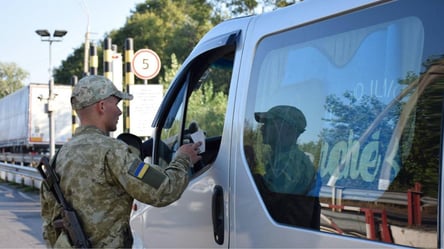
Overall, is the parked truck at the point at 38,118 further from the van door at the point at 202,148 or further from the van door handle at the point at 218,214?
the van door handle at the point at 218,214

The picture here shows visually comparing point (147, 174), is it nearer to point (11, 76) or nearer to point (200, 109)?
point (200, 109)

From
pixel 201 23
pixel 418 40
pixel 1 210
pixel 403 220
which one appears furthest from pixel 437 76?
pixel 201 23

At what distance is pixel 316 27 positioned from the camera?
2336 millimetres

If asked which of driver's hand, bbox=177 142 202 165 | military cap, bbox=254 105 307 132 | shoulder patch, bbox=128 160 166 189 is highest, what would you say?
military cap, bbox=254 105 307 132

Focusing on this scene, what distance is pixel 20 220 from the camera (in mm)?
9797

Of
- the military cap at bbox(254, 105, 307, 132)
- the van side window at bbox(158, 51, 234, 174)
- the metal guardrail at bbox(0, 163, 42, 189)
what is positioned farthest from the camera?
the metal guardrail at bbox(0, 163, 42, 189)

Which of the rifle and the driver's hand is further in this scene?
the driver's hand

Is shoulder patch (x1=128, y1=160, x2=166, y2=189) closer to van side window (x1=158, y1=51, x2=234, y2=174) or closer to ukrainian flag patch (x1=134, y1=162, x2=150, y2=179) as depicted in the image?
ukrainian flag patch (x1=134, y1=162, x2=150, y2=179)

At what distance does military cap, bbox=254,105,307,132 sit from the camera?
2.39 m

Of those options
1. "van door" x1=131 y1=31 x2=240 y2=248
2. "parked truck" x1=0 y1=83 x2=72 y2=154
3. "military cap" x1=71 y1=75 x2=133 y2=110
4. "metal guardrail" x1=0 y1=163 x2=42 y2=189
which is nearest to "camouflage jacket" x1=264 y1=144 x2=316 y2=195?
"van door" x1=131 y1=31 x2=240 y2=248

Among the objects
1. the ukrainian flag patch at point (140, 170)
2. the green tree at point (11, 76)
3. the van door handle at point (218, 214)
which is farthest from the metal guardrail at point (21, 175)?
the green tree at point (11, 76)

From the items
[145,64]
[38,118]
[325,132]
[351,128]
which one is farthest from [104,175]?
[38,118]

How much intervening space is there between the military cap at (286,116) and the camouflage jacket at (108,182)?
0.42 metres

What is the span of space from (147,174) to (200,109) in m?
1.09
